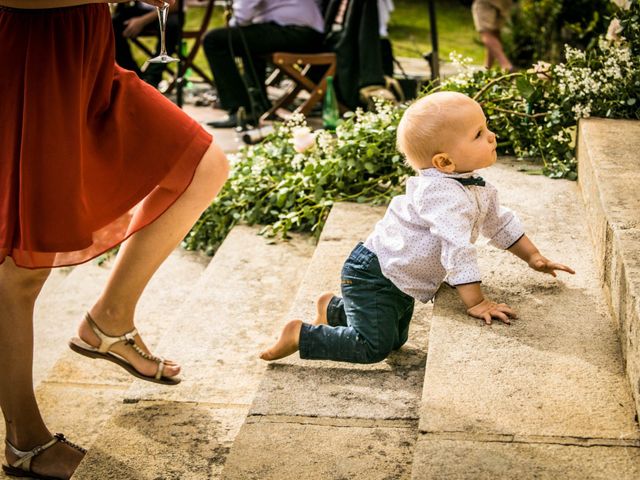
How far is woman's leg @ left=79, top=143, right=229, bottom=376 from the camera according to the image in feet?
7.75

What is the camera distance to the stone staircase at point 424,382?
69.1 inches

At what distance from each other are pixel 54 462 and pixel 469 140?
1.31 metres

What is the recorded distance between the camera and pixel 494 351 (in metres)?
2.03

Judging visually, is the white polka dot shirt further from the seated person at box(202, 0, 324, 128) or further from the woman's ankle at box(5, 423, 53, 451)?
the seated person at box(202, 0, 324, 128)

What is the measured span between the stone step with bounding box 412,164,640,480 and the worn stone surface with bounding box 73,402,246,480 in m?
0.61

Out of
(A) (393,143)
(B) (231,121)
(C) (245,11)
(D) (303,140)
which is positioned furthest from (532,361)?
(B) (231,121)

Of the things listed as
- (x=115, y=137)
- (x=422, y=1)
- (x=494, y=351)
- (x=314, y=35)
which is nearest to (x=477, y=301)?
(x=494, y=351)

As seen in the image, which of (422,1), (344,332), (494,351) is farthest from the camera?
(422,1)

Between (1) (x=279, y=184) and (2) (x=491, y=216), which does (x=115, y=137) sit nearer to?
(2) (x=491, y=216)

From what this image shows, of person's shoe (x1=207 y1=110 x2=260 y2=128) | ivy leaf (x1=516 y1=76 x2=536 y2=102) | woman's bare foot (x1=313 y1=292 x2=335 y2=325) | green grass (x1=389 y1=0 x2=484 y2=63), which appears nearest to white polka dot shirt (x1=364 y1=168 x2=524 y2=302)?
woman's bare foot (x1=313 y1=292 x2=335 y2=325)

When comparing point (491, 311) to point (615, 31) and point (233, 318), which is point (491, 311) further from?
point (615, 31)

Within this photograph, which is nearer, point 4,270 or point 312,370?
point 4,270

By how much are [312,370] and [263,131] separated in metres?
4.38

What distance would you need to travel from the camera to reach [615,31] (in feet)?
11.8
